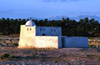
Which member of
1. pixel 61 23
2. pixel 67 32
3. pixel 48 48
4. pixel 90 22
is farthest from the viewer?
pixel 90 22

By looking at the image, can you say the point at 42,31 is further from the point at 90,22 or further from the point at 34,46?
the point at 90,22

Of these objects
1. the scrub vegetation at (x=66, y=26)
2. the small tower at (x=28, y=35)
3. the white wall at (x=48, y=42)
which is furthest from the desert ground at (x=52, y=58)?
the scrub vegetation at (x=66, y=26)

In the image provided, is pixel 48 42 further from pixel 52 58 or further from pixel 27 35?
pixel 52 58

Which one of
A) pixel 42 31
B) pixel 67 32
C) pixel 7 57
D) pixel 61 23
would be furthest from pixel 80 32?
pixel 7 57

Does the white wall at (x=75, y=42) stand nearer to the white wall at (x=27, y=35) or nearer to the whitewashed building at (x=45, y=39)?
the whitewashed building at (x=45, y=39)

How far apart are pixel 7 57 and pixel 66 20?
48069 millimetres

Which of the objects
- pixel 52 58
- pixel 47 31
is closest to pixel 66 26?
pixel 47 31

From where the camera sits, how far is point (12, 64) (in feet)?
52.6

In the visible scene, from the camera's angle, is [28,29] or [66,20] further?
[66,20]

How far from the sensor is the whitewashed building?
88.1 feet

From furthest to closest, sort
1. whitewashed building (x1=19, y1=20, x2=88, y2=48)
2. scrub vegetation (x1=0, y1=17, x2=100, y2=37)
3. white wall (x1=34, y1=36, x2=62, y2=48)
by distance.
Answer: scrub vegetation (x1=0, y1=17, x2=100, y2=37)
whitewashed building (x1=19, y1=20, x2=88, y2=48)
white wall (x1=34, y1=36, x2=62, y2=48)

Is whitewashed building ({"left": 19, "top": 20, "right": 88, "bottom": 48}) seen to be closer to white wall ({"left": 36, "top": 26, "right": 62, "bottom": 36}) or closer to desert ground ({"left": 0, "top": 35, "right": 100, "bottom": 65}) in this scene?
white wall ({"left": 36, "top": 26, "right": 62, "bottom": 36})

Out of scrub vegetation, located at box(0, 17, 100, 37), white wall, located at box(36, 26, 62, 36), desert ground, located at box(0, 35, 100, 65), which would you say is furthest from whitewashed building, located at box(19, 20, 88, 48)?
scrub vegetation, located at box(0, 17, 100, 37)

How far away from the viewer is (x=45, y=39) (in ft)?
89.4
